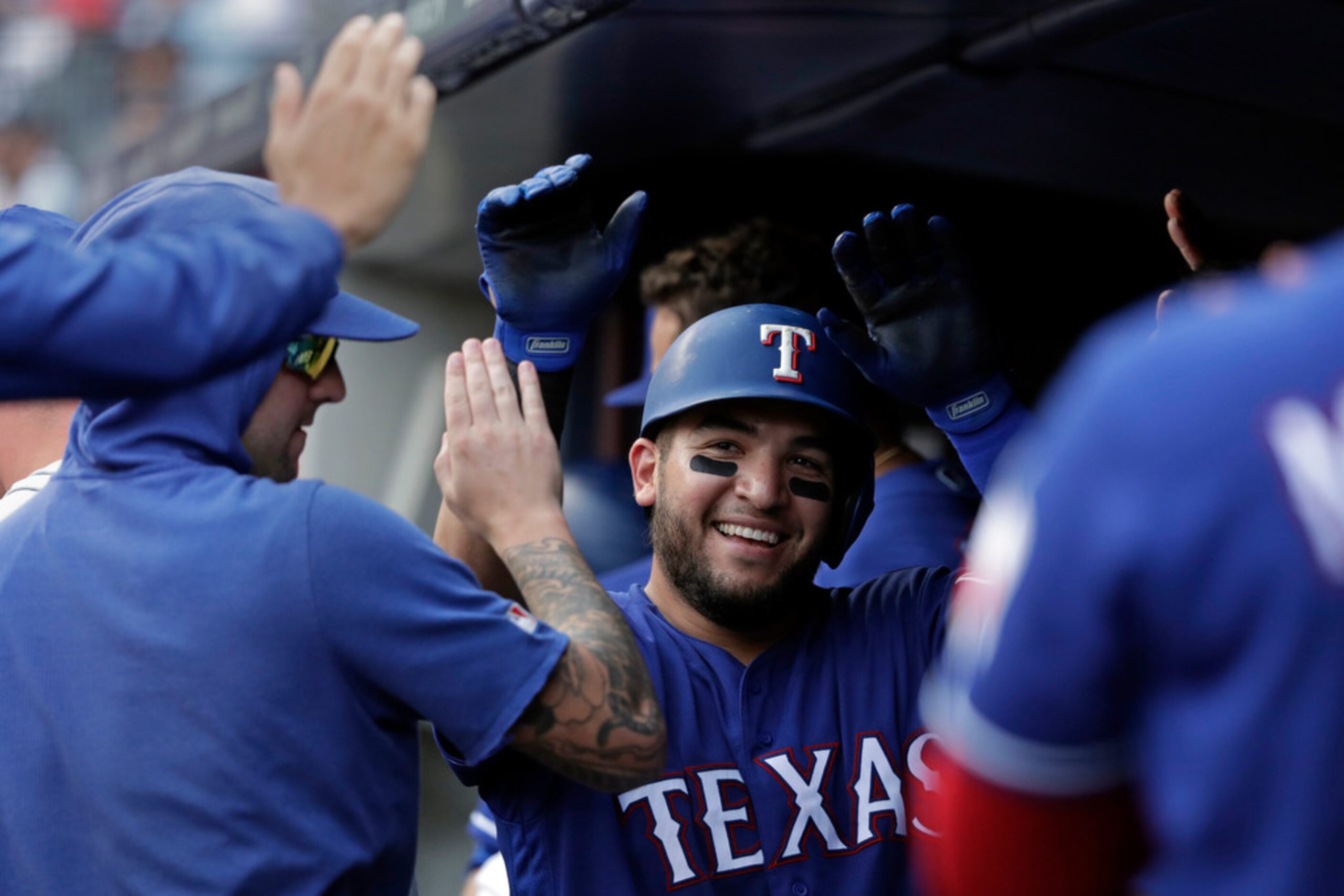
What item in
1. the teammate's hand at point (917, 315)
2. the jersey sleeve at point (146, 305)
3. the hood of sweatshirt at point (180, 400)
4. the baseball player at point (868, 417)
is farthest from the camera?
the baseball player at point (868, 417)

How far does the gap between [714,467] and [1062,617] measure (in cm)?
134

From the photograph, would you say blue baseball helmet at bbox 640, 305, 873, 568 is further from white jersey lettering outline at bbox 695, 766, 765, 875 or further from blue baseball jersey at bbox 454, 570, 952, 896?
white jersey lettering outline at bbox 695, 766, 765, 875

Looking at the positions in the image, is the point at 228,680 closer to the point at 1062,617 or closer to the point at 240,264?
the point at 240,264

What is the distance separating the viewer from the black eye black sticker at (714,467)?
2.17 m

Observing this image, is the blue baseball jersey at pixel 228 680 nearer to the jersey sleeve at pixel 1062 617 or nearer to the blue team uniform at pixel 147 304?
the blue team uniform at pixel 147 304

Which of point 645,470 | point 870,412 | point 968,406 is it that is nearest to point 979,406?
point 968,406

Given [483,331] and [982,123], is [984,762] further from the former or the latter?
[483,331]

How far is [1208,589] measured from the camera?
2.72ft

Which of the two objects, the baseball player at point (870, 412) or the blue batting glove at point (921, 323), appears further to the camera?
the baseball player at point (870, 412)

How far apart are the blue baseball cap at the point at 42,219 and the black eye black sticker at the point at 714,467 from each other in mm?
987

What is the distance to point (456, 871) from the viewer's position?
5.42 meters

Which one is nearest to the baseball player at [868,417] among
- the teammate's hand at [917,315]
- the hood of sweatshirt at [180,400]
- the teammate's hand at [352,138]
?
the teammate's hand at [917,315]

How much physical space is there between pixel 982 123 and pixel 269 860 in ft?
8.01

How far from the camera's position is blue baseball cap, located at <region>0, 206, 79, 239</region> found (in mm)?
2107
